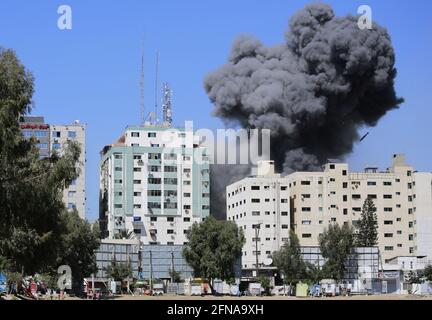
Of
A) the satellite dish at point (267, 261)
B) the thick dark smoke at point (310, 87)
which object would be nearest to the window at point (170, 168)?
the thick dark smoke at point (310, 87)

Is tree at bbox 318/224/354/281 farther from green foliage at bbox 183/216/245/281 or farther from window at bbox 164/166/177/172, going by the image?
window at bbox 164/166/177/172

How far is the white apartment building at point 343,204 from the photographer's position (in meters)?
101

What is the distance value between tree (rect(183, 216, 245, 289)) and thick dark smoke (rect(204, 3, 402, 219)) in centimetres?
4321

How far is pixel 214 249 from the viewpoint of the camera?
70.6 meters

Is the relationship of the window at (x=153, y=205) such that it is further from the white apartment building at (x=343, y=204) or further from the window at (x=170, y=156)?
the white apartment building at (x=343, y=204)

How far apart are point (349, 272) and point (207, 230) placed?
55.3ft

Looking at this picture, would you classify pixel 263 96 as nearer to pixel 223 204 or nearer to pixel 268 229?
pixel 223 204

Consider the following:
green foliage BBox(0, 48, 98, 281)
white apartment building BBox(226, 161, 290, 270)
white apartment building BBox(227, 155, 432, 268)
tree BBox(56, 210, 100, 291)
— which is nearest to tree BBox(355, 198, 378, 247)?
white apartment building BBox(227, 155, 432, 268)

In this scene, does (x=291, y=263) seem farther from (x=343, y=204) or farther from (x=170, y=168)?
(x=170, y=168)

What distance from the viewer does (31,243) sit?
2988 cm

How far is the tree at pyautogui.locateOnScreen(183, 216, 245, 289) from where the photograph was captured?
6894cm

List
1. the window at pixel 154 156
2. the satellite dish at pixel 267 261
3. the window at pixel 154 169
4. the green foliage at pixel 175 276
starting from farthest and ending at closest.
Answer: the window at pixel 154 156 < the window at pixel 154 169 < the satellite dish at pixel 267 261 < the green foliage at pixel 175 276

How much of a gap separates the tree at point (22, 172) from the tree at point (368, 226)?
66.9 m
